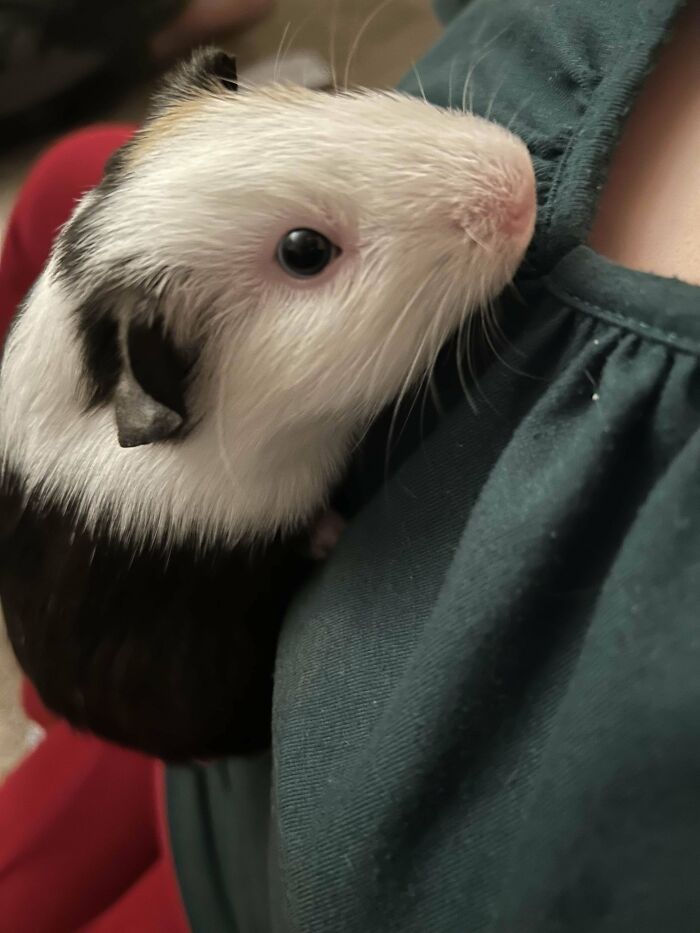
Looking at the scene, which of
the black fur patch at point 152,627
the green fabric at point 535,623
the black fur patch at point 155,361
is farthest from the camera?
the black fur patch at point 152,627

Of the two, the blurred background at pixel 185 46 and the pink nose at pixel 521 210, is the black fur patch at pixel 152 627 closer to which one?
the pink nose at pixel 521 210

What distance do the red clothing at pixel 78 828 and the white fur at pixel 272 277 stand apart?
1.43 ft

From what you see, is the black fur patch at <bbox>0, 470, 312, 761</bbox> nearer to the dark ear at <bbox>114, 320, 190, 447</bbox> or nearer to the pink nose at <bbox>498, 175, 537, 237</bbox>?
the dark ear at <bbox>114, 320, 190, 447</bbox>

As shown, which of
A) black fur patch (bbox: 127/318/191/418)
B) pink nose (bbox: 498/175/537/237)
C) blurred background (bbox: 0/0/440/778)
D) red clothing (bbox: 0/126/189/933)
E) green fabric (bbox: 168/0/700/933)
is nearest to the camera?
green fabric (bbox: 168/0/700/933)

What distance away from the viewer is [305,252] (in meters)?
0.64

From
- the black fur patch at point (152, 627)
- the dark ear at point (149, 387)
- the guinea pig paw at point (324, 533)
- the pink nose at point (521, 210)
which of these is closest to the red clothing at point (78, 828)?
the black fur patch at point (152, 627)

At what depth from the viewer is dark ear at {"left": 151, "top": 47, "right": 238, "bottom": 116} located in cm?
80

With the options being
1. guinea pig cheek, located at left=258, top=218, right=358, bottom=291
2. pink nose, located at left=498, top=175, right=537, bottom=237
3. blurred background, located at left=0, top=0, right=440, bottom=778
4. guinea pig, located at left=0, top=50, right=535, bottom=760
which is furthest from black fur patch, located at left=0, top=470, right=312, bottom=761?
blurred background, located at left=0, top=0, right=440, bottom=778

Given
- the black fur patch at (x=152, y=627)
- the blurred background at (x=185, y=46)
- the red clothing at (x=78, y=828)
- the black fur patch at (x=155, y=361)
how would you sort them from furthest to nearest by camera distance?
the blurred background at (x=185, y=46) < the red clothing at (x=78, y=828) < the black fur patch at (x=152, y=627) < the black fur patch at (x=155, y=361)

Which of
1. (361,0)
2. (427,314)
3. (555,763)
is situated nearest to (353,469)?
(427,314)

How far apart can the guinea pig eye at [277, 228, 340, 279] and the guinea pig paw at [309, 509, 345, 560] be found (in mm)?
272

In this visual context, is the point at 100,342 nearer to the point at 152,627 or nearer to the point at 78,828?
the point at 152,627

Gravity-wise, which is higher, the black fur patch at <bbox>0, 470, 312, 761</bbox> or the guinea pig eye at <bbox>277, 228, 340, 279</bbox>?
the guinea pig eye at <bbox>277, 228, 340, 279</bbox>

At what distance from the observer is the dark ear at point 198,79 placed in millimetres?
804
